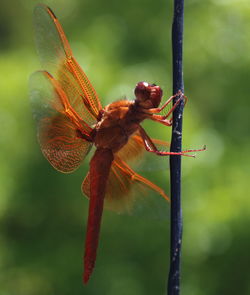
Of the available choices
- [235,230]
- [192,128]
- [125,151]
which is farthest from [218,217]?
[125,151]

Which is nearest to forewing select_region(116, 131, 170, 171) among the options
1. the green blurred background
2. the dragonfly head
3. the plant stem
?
the dragonfly head

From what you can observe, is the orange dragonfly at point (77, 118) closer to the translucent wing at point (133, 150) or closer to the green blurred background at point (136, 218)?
the translucent wing at point (133, 150)

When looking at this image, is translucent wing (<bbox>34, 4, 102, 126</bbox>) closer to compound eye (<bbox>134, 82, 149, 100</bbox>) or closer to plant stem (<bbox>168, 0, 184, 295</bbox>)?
compound eye (<bbox>134, 82, 149, 100</bbox>)

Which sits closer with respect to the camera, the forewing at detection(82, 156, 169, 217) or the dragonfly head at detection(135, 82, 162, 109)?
the dragonfly head at detection(135, 82, 162, 109)

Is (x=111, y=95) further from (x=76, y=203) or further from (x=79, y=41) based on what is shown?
(x=79, y=41)

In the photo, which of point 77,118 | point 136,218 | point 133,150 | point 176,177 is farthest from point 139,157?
point 136,218

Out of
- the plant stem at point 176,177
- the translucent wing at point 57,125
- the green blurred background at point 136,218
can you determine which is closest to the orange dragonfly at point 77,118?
the translucent wing at point 57,125

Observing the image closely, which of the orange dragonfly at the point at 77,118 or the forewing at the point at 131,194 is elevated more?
the orange dragonfly at the point at 77,118
